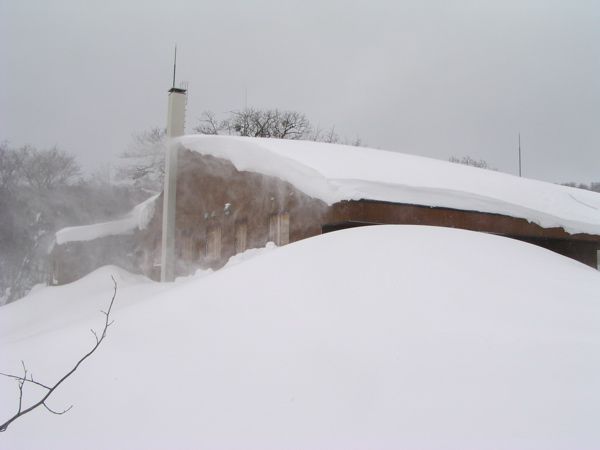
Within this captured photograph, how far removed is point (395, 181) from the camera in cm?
671

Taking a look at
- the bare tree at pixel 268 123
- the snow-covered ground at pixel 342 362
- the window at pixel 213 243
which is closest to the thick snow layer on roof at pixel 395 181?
the window at pixel 213 243

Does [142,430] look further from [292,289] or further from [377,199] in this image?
[377,199]

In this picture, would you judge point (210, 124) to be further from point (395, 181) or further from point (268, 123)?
point (395, 181)

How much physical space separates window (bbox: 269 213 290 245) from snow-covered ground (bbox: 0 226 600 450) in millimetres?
2448

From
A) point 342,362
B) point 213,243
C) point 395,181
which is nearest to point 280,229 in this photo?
point 395,181

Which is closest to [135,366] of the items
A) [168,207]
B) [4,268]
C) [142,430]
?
[142,430]

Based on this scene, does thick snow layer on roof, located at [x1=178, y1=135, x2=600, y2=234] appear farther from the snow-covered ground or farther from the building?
the snow-covered ground

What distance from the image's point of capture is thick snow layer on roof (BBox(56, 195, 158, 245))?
1162cm

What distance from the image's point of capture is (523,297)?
12.2ft

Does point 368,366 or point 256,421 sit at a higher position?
point 368,366

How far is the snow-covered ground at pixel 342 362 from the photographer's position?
2.54 meters

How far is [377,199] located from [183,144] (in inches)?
→ 187

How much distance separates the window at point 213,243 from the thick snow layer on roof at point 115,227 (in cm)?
267

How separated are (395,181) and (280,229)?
5.22 feet
